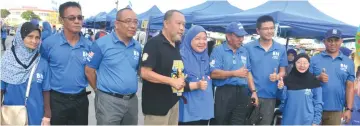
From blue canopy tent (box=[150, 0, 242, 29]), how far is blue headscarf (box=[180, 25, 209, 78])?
20.6ft

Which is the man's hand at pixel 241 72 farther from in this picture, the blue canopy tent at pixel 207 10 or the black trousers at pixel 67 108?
the blue canopy tent at pixel 207 10

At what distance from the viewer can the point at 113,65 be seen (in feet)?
10.6

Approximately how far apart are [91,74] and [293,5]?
17.6 ft

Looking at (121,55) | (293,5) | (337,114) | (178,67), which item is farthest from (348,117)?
(293,5)

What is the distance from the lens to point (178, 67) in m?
3.28

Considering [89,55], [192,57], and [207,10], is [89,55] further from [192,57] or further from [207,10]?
[207,10]

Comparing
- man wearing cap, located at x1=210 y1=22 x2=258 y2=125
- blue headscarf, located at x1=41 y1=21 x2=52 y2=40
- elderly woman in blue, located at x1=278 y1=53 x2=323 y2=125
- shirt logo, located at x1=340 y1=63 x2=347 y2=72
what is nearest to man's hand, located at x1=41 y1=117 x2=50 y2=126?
blue headscarf, located at x1=41 y1=21 x2=52 y2=40

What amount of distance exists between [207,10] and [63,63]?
24.7 feet

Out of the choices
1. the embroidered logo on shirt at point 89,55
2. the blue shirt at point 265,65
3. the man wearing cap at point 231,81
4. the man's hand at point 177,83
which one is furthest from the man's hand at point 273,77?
the embroidered logo on shirt at point 89,55

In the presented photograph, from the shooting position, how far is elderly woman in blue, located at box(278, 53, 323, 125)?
4164 mm

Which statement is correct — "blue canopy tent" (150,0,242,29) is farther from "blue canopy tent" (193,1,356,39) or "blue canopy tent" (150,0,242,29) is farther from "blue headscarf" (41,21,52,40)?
"blue headscarf" (41,21,52,40)

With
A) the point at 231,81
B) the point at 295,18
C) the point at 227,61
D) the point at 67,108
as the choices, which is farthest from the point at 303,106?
the point at 295,18

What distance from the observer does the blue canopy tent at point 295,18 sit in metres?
6.68

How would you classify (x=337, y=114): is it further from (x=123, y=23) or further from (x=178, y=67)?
(x=123, y=23)
